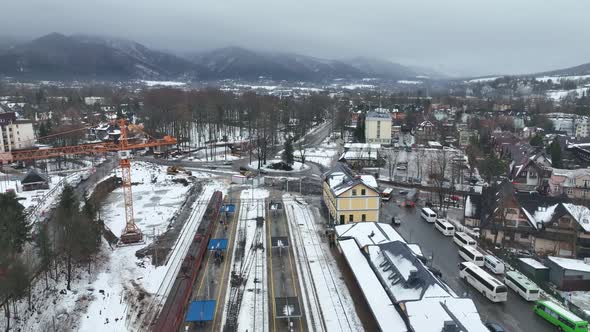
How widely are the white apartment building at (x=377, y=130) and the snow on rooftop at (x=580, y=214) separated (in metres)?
31.3

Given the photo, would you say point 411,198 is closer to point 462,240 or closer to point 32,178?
point 462,240

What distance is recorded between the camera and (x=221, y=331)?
12727 mm

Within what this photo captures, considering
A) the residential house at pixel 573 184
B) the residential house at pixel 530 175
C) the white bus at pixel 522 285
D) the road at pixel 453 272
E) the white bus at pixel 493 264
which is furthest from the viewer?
the residential house at pixel 530 175

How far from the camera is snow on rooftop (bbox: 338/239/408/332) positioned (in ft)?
37.7

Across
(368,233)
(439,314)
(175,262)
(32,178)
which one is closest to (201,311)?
A: (175,262)

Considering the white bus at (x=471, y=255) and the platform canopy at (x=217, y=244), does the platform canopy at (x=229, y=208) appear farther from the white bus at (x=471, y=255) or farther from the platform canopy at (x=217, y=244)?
the white bus at (x=471, y=255)

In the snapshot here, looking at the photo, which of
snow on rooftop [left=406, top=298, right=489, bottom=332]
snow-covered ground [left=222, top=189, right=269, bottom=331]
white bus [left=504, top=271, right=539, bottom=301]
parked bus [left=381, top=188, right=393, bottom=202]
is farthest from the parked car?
parked bus [left=381, top=188, right=393, bottom=202]

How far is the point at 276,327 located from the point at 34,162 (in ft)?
108

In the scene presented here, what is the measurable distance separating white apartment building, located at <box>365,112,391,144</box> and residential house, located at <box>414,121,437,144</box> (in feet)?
16.3

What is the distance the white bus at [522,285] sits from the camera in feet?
47.1

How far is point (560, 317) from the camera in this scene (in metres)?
12.6

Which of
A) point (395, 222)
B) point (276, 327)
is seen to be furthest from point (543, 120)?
point (276, 327)

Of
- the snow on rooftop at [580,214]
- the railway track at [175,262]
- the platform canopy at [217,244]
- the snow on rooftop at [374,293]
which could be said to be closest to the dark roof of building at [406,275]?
the snow on rooftop at [374,293]

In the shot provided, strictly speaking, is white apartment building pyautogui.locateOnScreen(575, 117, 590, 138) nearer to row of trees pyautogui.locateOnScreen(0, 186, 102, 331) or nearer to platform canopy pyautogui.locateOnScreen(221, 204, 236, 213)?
platform canopy pyautogui.locateOnScreen(221, 204, 236, 213)
